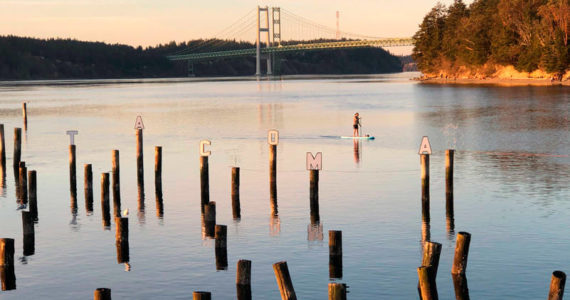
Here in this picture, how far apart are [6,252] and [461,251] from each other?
9.66 m

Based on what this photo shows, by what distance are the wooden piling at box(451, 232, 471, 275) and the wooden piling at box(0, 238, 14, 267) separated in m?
9.41

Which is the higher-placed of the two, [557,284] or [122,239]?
[557,284]

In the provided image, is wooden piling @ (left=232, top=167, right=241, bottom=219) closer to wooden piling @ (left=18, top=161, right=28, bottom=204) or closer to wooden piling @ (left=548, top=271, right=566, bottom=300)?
wooden piling @ (left=18, top=161, right=28, bottom=204)

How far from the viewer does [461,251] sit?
16.7 meters

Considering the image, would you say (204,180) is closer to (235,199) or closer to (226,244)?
(235,199)

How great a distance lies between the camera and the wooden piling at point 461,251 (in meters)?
16.3

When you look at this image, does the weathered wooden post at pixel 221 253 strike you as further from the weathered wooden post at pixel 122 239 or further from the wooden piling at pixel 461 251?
the wooden piling at pixel 461 251

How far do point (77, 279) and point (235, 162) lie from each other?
20812 mm

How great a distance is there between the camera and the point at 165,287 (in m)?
18.1

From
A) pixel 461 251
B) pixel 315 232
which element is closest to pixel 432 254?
pixel 461 251

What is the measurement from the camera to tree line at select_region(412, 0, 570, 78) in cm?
13300

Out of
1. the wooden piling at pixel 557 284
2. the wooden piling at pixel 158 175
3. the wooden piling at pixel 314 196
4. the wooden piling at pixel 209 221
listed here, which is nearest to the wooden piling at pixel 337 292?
the wooden piling at pixel 557 284

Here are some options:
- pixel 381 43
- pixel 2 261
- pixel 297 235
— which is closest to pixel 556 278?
pixel 297 235

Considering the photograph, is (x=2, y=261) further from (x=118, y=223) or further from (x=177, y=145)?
(x=177, y=145)
